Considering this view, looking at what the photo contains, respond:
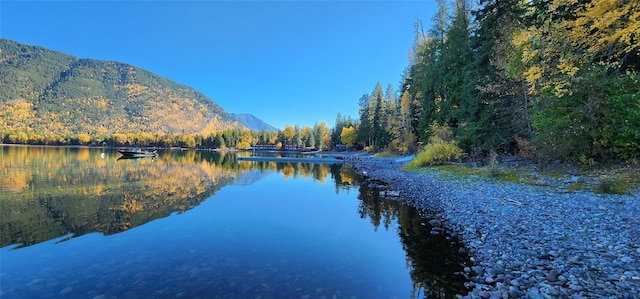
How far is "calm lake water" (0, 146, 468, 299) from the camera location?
5410mm

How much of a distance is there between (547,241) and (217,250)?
7543 mm

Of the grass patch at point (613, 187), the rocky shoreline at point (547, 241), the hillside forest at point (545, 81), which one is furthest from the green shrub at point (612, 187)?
the hillside forest at point (545, 81)

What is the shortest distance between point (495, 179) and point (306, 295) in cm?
1288

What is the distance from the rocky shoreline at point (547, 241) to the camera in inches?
172

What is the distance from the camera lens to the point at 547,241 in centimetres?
621

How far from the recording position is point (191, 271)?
6117mm

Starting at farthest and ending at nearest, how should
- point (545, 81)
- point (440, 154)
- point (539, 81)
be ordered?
point (440, 154), point (539, 81), point (545, 81)

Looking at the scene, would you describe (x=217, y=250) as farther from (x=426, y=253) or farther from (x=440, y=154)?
(x=440, y=154)

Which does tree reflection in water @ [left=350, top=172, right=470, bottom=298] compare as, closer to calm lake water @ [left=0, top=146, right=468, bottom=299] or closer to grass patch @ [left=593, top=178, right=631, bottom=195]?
calm lake water @ [left=0, top=146, right=468, bottom=299]

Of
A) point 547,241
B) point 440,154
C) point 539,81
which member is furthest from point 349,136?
point 547,241

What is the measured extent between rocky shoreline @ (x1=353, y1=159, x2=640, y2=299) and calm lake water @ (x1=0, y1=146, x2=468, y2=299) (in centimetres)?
67

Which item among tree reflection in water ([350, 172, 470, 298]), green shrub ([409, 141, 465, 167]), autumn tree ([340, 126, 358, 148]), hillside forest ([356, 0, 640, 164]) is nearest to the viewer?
tree reflection in water ([350, 172, 470, 298])

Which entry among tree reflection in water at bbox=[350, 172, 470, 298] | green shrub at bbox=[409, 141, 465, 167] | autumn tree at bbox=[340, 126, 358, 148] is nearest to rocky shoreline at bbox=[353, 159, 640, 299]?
tree reflection in water at bbox=[350, 172, 470, 298]

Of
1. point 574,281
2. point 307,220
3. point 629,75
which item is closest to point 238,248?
point 307,220
